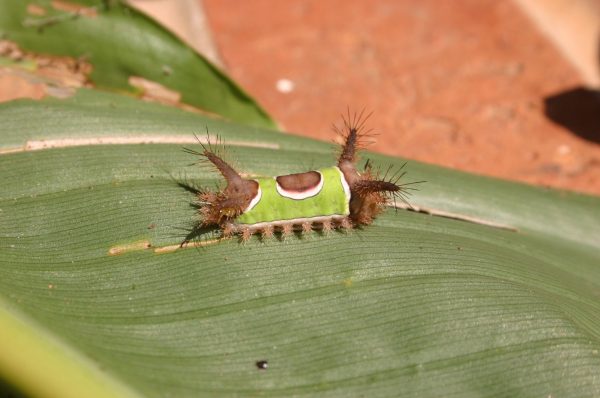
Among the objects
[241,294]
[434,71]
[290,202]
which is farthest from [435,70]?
[241,294]

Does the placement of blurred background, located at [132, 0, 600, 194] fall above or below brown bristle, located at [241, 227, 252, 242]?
above

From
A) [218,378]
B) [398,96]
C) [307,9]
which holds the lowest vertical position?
[218,378]

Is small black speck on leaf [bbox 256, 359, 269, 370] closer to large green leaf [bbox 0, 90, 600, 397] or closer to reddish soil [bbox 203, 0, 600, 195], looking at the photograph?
large green leaf [bbox 0, 90, 600, 397]

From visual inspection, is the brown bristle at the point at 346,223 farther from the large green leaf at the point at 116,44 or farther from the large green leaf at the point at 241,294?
the large green leaf at the point at 116,44

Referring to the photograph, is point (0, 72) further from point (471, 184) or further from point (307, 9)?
point (307, 9)

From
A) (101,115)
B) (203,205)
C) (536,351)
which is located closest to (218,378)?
(203,205)

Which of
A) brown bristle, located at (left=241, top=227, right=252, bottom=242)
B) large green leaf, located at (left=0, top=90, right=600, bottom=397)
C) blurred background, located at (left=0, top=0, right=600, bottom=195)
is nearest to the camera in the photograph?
large green leaf, located at (left=0, top=90, right=600, bottom=397)

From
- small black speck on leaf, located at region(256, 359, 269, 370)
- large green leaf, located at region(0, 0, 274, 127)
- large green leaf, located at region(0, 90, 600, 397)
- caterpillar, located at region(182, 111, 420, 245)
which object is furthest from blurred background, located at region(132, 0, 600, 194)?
small black speck on leaf, located at region(256, 359, 269, 370)

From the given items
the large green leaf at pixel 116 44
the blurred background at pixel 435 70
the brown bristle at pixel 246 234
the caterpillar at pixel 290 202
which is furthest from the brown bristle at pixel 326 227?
the blurred background at pixel 435 70
